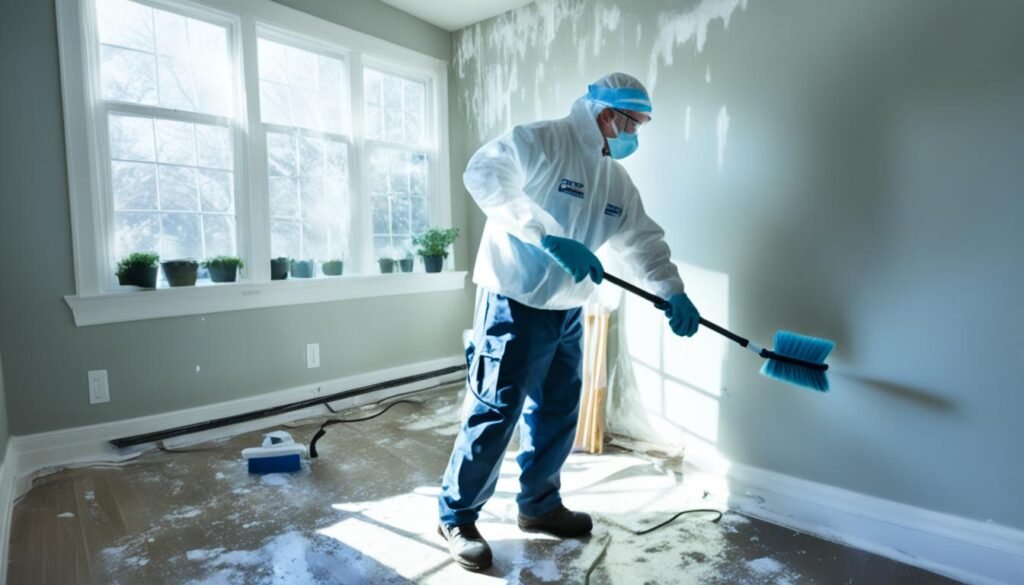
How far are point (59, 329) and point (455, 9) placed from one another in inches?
103

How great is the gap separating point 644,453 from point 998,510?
1207 mm

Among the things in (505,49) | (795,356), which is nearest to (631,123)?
(795,356)

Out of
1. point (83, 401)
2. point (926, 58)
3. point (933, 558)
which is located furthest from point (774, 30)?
point (83, 401)

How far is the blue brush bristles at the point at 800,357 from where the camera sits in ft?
5.87

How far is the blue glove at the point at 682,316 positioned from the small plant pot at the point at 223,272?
2.11 m

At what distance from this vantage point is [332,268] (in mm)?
3100

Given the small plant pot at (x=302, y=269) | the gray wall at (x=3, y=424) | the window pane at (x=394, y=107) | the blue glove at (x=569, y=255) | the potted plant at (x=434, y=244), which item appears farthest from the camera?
the potted plant at (x=434, y=244)

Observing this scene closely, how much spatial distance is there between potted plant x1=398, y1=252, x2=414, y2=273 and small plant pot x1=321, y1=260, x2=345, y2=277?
0.43 meters

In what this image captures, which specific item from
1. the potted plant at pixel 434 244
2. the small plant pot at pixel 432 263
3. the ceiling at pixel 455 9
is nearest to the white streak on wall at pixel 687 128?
the ceiling at pixel 455 9

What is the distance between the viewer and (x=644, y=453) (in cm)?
247

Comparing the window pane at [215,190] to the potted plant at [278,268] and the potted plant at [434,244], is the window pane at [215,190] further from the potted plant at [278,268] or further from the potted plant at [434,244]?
the potted plant at [434,244]

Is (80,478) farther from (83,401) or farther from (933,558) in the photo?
(933,558)

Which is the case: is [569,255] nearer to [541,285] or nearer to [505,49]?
[541,285]

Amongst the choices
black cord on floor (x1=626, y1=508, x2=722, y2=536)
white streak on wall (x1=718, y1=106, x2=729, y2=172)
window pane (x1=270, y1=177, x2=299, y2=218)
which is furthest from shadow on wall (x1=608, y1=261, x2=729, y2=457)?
window pane (x1=270, y1=177, x2=299, y2=218)
